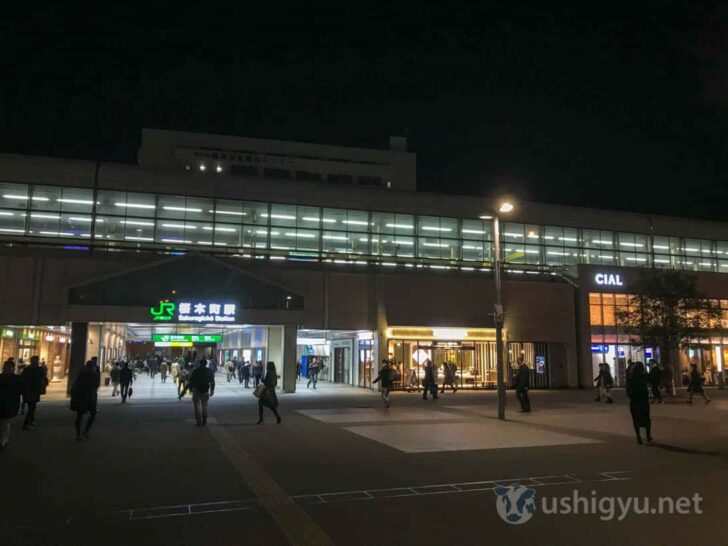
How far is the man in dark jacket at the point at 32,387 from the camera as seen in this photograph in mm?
14281

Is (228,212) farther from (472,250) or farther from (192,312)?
(472,250)

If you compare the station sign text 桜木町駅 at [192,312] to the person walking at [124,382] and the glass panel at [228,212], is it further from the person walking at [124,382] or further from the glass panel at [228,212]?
the glass panel at [228,212]

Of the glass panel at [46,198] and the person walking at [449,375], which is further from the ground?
the glass panel at [46,198]

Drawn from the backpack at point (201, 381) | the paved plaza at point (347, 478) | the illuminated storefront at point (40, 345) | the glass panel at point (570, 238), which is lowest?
the paved plaza at point (347, 478)

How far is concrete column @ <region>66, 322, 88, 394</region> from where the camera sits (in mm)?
23938

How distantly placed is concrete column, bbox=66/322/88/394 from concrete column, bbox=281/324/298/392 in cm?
870

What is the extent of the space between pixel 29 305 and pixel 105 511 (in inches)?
855

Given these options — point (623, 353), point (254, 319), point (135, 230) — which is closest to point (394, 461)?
point (254, 319)

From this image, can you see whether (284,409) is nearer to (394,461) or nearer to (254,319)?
(254,319)

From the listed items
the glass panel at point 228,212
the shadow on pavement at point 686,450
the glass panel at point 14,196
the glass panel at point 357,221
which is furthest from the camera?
the glass panel at point 357,221

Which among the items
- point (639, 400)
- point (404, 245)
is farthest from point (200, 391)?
point (404, 245)

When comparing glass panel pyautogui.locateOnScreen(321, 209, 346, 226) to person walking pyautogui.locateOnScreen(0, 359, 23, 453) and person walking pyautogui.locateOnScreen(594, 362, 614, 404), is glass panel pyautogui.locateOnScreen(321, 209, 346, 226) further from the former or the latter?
person walking pyautogui.locateOnScreen(0, 359, 23, 453)

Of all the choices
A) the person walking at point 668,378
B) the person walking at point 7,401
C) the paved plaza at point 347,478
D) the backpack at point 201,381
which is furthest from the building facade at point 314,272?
the person walking at point 7,401

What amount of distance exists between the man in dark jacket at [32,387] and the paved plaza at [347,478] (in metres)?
0.43
